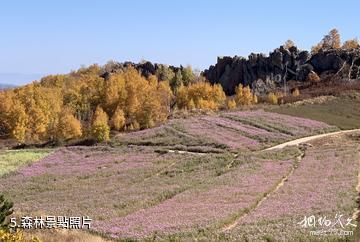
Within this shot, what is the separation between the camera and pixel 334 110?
74.2 m

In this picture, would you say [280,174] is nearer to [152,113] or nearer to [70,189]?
[70,189]

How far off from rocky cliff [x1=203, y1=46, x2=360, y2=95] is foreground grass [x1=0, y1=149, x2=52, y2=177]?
75.0m

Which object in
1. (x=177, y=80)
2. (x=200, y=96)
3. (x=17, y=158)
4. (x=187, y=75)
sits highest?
(x=187, y=75)

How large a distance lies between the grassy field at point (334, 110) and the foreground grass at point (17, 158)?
3543 centimetres

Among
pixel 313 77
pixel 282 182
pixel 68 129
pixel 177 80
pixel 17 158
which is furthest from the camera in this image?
pixel 177 80

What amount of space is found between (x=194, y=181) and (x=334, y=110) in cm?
4488

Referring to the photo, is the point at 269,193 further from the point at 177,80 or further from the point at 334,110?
the point at 177,80

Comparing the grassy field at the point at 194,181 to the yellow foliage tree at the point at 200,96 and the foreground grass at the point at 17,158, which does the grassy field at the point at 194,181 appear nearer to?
the foreground grass at the point at 17,158

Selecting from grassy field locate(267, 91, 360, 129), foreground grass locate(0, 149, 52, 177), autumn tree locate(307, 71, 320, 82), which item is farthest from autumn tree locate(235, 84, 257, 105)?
foreground grass locate(0, 149, 52, 177)

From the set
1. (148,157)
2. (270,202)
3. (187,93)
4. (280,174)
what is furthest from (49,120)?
(270,202)

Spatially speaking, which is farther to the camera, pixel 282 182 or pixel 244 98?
pixel 244 98

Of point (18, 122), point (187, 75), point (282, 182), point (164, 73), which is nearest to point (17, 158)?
point (18, 122)

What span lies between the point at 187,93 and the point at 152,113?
110ft

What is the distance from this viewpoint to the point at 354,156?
3925cm
